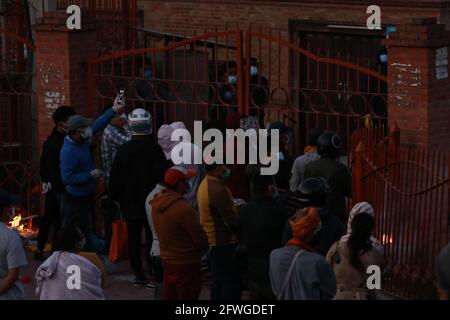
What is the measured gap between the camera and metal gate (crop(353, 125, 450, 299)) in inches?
458

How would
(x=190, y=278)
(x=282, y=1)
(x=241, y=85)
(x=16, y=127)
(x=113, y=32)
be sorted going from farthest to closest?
(x=282, y=1)
(x=113, y=32)
(x=16, y=127)
(x=241, y=85)
(x=190, y=278)

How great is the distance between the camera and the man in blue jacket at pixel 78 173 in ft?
44.2

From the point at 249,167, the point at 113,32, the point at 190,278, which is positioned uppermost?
the point at 113,32

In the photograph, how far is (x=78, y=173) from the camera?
1356cm

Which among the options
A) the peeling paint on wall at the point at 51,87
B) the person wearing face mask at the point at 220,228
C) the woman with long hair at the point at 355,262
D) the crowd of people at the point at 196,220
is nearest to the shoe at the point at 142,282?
the crowd of people at the point at 196,220

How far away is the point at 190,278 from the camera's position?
11.4 metres

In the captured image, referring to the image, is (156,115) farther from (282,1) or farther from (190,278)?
(282,1)

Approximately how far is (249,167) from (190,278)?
1.18m

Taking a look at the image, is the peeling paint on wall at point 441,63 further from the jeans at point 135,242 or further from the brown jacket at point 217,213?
the jeans at point 135,242

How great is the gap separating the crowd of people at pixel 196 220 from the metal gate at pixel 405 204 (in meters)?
0.26

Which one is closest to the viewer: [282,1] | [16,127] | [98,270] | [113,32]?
[98,270]

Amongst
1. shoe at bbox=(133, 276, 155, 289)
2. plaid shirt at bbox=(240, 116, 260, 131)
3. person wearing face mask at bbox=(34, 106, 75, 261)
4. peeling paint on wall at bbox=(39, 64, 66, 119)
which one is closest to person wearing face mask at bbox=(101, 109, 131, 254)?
person wearing face mask at bbox=(34, 106, 75, 261)

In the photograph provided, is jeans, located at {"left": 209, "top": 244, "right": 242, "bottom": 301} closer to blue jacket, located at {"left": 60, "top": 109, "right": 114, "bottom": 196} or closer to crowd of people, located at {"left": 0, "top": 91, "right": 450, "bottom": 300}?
crowd of people, located at {"left": 0, "top": 91, "right": 450, "bottom": 300}

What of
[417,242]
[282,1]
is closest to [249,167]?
[417,242]
